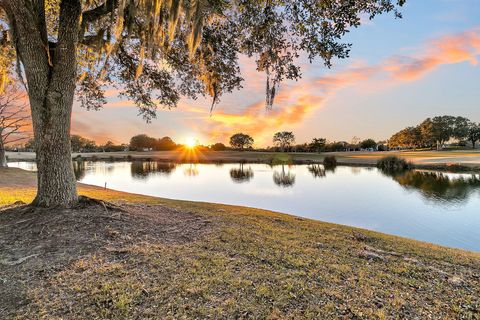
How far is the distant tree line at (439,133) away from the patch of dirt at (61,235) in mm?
108505

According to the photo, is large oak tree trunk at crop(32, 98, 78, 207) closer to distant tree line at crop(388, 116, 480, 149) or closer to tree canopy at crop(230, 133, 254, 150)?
distant tree line at crop(388, 116, 480, 149)

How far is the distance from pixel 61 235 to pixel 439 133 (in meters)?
115

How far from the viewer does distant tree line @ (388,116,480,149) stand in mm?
91812

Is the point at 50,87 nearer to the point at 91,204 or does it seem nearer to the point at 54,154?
the point at 54,154

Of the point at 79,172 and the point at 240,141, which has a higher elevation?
the point at 240,141

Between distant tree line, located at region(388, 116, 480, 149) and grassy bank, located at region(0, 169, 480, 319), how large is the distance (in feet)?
351

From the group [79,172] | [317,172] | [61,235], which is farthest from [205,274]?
[317,172]

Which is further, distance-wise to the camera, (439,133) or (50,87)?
(439,133)

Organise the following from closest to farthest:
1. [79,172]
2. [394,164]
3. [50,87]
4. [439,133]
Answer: [50,87] → [79,172] → [394,164] → [439,133]

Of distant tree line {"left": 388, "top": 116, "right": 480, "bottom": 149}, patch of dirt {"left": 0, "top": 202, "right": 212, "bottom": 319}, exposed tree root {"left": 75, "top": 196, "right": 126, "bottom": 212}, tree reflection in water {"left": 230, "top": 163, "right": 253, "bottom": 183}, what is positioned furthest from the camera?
distant tree line {"left": 388, "top": 116, "right": 480, "bottom": 149}

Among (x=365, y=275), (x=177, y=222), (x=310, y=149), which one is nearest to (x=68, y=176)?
(x=177, y=222)

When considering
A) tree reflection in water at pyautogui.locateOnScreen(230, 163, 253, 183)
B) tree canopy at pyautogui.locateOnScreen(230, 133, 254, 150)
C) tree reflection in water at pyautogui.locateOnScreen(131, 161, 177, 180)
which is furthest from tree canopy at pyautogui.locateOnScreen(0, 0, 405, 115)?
tree canopy at pyautogui.locateOnScreen(230, 133, 254, 150)

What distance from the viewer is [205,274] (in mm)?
3592

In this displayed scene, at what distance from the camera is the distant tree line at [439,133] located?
9181cm
